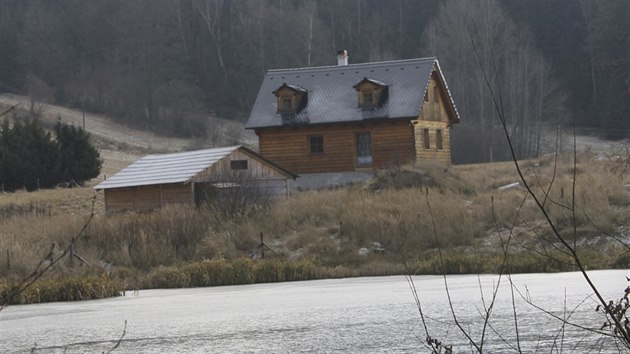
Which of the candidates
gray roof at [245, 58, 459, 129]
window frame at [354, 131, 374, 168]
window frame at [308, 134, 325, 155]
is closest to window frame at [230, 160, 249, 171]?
gray roof at [245, 58, 459, 129]

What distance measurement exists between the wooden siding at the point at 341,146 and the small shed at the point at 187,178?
19.0ft

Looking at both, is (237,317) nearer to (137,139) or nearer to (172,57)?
(137,139)

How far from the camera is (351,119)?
46688mm

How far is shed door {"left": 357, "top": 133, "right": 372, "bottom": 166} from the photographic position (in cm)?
4712

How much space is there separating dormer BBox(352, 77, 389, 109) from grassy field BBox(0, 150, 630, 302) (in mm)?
12461

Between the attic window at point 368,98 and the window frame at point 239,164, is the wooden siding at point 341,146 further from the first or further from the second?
the window frame at point 239,164

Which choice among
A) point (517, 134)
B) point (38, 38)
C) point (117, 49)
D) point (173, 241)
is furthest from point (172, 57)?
point (173, 241)

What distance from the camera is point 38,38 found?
93625mm

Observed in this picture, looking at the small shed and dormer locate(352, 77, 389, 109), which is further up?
dormer locate(352, 77, 389, 109)

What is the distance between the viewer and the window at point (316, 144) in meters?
47.4

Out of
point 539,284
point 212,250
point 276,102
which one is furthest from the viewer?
point 276,102

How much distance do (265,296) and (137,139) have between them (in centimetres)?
6194

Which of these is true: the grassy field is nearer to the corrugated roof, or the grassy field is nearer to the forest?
the corrugated roof

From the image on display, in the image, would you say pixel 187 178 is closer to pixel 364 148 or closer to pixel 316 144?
pixel 316 144
